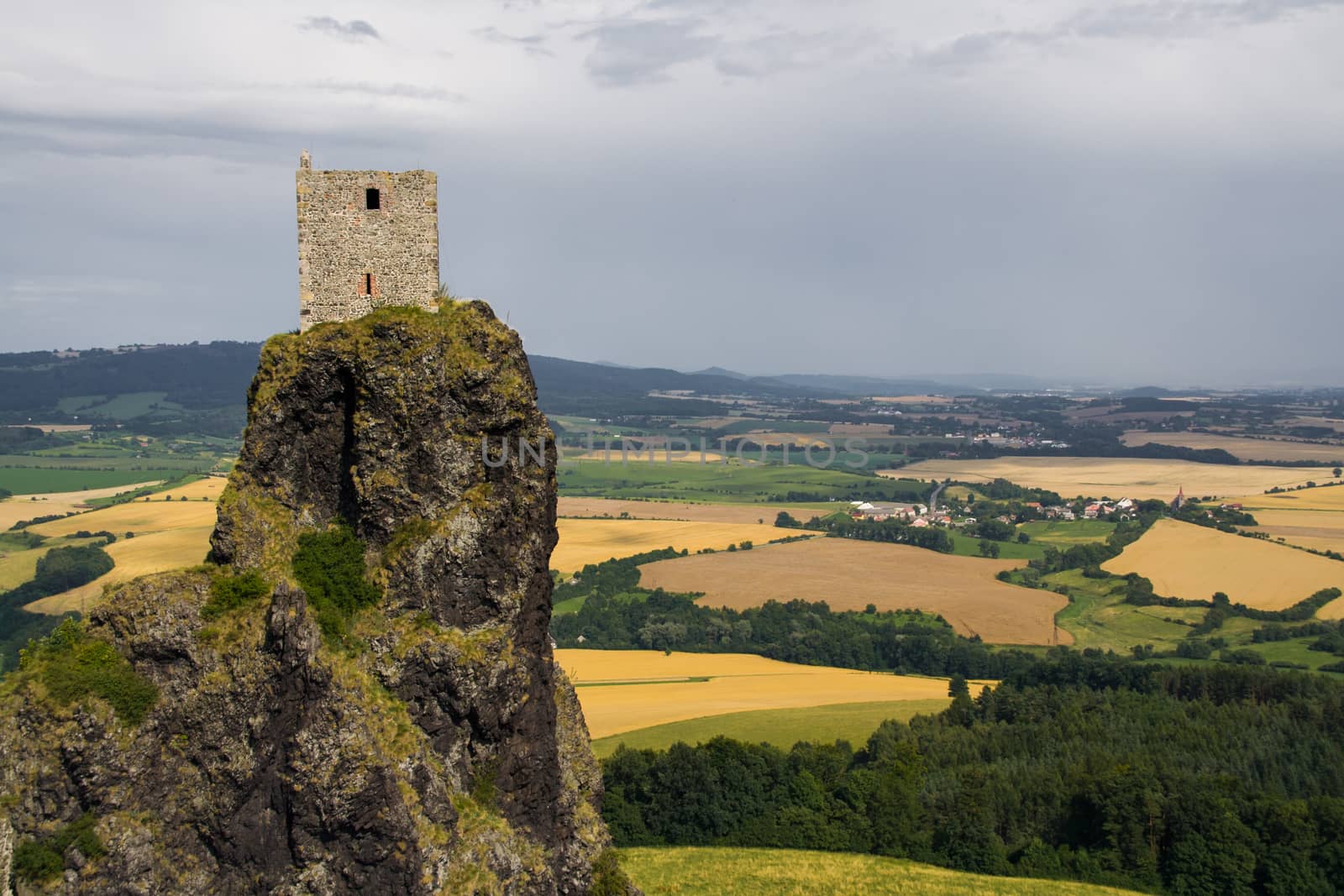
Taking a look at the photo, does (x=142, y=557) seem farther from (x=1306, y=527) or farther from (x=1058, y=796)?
(x=1306, y=527)

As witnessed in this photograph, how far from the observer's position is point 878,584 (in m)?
99.4

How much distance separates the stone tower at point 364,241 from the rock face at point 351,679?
1519mm

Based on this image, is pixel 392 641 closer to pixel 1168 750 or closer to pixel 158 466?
pixel 1168 750

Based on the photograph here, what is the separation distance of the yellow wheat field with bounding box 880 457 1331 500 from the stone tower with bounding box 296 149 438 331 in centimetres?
14691

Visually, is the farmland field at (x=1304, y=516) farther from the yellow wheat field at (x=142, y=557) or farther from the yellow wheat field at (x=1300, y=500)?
the yellow wheat field at (x=142, y=557)

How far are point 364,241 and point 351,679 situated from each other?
9.06 metres

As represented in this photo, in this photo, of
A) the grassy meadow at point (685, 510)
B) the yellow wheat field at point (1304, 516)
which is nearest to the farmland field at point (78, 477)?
the grassy meadow at point (685, 510)

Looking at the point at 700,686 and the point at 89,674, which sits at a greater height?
the point at 89,674

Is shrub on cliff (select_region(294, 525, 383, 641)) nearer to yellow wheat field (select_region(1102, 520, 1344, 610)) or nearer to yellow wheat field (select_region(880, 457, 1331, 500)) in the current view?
yellow wheat field (select_region(1102, 520, 1344, 610))

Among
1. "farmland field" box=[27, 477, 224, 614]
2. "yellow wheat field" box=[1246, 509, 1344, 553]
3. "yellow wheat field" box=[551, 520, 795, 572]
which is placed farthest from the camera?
"yellow wheat field" box=[1246, 509, 1344, 553]

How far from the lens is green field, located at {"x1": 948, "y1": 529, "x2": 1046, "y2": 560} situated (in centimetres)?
11512

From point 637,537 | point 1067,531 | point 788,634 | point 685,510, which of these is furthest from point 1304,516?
point 788,634

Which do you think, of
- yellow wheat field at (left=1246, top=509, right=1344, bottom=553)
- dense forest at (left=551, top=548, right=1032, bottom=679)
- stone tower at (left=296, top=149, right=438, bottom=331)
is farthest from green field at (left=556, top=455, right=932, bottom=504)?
stone tower at (left=296, top=149, right=438, bottom=331)

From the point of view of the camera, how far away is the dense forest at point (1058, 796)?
42344 mm
